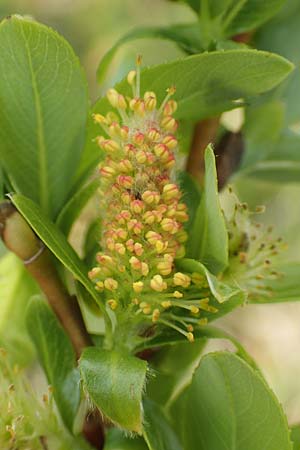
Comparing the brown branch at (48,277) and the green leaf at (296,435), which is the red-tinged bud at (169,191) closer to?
the brown branch at (48,277)

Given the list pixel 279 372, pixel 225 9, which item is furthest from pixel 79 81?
pixel 279 372

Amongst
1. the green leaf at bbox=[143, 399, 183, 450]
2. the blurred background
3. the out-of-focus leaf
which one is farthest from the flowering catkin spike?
the blurred background

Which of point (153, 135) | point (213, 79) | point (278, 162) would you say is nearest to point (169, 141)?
point (153, 135)

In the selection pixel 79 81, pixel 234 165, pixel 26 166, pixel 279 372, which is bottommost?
pixel 279 372

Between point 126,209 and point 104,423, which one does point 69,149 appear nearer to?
point 126,209

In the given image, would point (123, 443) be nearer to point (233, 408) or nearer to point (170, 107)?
point (233, 408)
